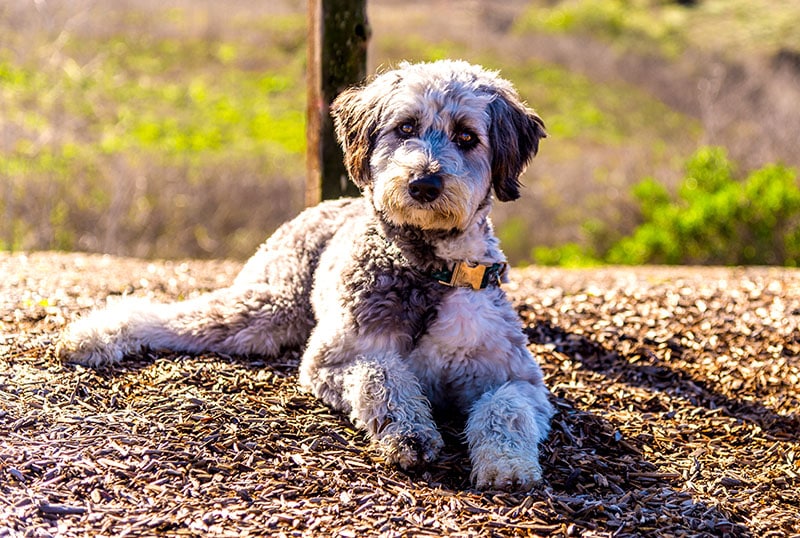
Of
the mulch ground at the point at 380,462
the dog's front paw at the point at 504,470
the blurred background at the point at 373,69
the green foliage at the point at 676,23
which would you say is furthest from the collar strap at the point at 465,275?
the green foliage at the point at 676,23

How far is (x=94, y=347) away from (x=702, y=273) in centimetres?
588

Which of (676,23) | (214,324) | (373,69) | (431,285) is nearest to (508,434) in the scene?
(431,285)

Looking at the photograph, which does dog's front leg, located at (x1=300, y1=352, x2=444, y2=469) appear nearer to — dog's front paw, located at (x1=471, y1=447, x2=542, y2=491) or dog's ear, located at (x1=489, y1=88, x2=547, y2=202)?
dog's front paw, located at (x1=471, y1=447, x2=542, y2=491)

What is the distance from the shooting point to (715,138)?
55.1 feet

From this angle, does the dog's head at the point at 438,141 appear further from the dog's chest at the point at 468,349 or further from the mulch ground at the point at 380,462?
the mulch ground at the point at 380,462

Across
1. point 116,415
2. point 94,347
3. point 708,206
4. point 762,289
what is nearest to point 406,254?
point 116,415

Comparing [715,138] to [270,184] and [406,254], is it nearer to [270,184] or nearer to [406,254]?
[270,184]

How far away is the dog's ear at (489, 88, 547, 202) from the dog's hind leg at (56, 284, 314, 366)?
172cm

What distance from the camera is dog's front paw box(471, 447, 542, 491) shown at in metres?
4.10

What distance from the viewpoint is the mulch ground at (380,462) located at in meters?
3.86

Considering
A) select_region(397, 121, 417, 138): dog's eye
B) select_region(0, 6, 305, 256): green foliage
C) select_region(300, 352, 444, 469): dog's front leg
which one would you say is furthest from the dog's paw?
select_region(0, 6, 305, 256): green foliage

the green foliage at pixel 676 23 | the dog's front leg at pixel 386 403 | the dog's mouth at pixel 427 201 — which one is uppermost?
the green foliage at pixel 676 23

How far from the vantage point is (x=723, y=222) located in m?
11.1

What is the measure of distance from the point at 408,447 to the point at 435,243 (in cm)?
111
